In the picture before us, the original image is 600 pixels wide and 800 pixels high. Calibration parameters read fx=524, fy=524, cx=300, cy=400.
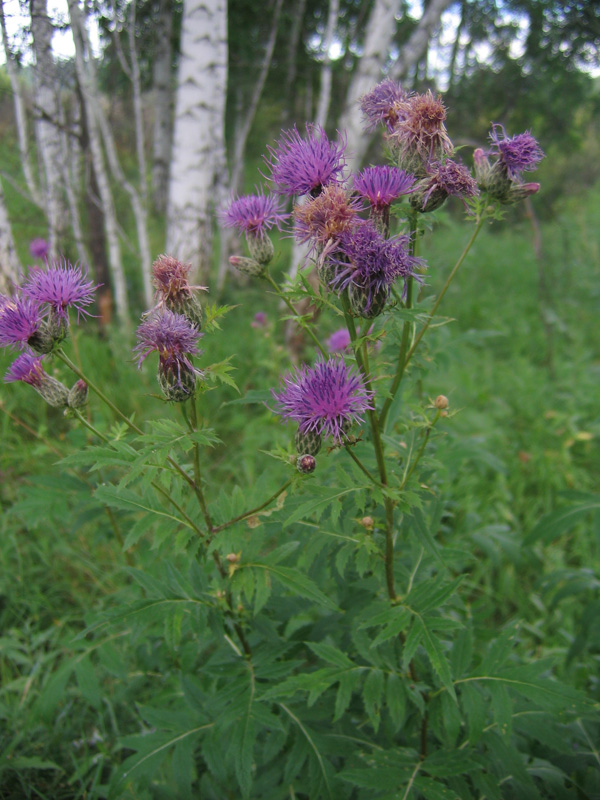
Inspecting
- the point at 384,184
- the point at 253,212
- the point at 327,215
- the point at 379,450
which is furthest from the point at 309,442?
the point at 253,212

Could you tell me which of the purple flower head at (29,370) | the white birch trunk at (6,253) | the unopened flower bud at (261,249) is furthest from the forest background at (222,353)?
the purple flower head at (29,370)

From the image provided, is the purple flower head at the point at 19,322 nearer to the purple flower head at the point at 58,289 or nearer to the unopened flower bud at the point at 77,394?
the purple flower head at the point at 58,289

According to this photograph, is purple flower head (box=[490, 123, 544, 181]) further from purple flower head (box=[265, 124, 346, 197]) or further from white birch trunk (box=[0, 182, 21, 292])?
white birch trunk (box=[0, 182, 21, 292])

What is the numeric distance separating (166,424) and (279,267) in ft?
19.7

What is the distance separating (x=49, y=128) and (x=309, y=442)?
5.00 meters

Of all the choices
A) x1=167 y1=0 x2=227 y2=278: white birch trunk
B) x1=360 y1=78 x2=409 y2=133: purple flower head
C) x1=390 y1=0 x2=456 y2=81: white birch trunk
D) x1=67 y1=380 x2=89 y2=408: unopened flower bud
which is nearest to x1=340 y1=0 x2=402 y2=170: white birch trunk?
x1=390 y1=0 x2=456 y2=81: white birch trunk

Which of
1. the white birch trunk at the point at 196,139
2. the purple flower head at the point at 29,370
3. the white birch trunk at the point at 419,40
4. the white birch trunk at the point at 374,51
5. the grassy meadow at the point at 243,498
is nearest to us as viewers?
the purple flower head at the point at 29,370

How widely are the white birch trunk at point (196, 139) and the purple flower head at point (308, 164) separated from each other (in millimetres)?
3269

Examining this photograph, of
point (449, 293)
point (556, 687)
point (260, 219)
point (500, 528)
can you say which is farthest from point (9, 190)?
point (556, 687)

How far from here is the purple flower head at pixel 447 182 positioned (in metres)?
1.29

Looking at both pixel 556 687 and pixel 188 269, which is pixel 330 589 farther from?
pixel 188 269

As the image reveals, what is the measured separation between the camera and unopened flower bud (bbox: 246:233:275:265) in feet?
5.16

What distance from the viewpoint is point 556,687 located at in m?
1.48

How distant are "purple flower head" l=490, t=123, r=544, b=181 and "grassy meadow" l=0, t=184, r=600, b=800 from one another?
47cm
